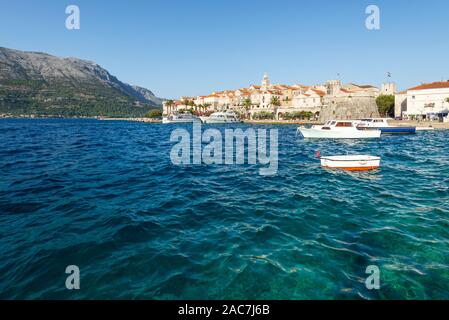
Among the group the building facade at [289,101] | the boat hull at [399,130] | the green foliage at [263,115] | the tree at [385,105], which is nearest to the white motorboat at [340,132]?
the boat hull at [399,130]

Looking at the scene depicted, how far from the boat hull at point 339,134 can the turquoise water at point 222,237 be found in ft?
83.8

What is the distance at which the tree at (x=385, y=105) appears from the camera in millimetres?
88344

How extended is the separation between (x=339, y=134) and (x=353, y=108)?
56.3 m

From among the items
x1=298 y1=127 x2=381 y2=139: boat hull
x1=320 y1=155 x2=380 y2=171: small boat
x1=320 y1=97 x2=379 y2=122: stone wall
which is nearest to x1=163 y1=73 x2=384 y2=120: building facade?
x1=320 y1=97 x2=379 y2=122: stone wall

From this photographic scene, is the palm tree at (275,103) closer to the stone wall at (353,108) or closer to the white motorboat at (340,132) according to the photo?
the stone wall at (353,108)

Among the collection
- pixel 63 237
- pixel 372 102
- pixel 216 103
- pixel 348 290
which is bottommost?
pixel 348 290

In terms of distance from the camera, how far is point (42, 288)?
5102 mm

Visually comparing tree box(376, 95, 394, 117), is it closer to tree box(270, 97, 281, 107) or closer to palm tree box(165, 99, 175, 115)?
tree box(270, 97, 281, 107)

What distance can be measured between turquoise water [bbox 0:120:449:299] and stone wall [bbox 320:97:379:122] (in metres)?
79.5

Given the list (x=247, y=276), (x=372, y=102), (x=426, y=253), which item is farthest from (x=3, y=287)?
(x=372, y=102)

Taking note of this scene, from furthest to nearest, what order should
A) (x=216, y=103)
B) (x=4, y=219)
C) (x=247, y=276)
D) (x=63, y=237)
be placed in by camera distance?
(x=216, y=103)
(x=4, y=219)
(x=63, y=237)
(x=247, y=276)

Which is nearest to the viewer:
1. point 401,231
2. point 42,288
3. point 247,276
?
point 42,288
